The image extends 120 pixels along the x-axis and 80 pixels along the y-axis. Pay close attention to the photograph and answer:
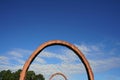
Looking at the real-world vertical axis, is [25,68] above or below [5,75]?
below

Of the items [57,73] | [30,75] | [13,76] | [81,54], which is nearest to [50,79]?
[57,73]

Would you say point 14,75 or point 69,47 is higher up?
point 14,75

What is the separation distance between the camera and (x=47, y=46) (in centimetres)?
1198

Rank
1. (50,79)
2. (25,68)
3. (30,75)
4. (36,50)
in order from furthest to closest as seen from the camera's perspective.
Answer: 1. (30,75)
2. (50,79)
3. (36,50)
4. (25,68)

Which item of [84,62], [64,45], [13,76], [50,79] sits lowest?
[84,62]

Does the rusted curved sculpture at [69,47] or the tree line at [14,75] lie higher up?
the tree line at [14,75]

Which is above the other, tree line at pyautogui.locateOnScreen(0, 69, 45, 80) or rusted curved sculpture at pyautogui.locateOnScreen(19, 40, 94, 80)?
tree line at pyautogui.locateOnScreen(0, 69, 45, 80)

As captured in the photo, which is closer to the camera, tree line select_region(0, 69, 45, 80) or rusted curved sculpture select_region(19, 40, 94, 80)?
rusted curved sculpture select_region(19, 40, 94, 80)

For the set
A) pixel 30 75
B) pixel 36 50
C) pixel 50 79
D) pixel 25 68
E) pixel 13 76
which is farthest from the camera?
pixel 30 75

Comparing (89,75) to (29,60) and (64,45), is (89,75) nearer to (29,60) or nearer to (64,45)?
(64,45)

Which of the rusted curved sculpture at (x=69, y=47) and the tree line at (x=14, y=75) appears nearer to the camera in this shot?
the rusted curved sculpture at (x=69, y=47)

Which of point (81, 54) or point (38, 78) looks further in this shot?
point (38, 78)

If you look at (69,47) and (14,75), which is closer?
(69,47)

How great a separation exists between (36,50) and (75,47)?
6.92 feet
